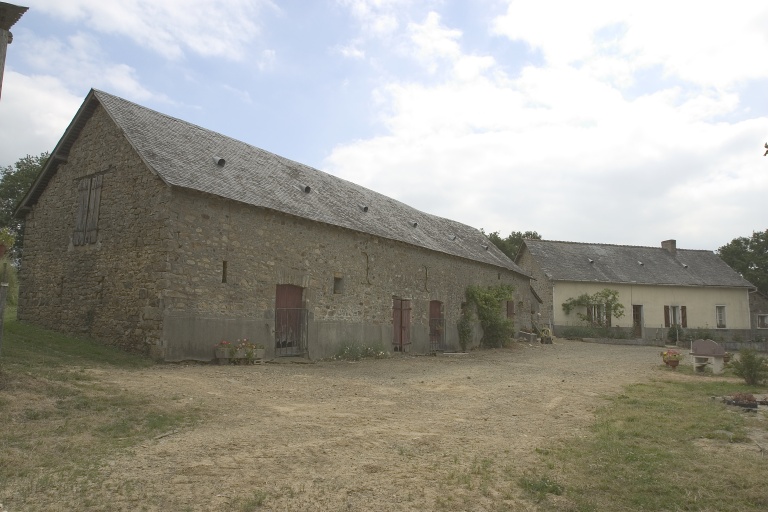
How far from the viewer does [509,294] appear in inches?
932

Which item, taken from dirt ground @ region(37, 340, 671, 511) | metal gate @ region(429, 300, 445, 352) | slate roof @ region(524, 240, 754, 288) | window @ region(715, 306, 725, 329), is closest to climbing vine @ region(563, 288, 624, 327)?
slate roof @ region(524, 240, 754, 288)

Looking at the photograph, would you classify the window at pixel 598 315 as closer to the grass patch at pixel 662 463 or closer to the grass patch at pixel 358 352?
the grass patch at pixel 358 352

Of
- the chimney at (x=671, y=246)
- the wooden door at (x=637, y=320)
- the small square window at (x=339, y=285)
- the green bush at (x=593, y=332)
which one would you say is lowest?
the green bush at (x=593, y=332)

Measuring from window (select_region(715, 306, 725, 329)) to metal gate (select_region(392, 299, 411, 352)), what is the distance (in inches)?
975

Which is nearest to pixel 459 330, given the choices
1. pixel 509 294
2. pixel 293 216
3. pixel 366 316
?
pixel 509 294

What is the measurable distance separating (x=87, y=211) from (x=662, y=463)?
43.5 feet

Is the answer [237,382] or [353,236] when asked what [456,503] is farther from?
[353,236]

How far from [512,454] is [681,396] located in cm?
549

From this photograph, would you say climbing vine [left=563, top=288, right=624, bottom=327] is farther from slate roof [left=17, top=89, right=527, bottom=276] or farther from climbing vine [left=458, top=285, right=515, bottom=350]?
slate roof [left=17, top=89, right=527, bottom=276]

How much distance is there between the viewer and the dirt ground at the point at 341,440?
13.2ft

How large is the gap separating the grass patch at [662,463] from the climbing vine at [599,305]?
23.4 meters

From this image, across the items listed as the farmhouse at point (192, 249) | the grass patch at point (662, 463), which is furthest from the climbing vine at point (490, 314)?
the grass patch at point (662, 463)

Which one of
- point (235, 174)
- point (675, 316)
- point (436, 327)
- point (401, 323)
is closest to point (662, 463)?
point (235, 174)

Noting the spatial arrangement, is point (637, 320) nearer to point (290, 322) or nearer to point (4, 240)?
point (290, 322)
